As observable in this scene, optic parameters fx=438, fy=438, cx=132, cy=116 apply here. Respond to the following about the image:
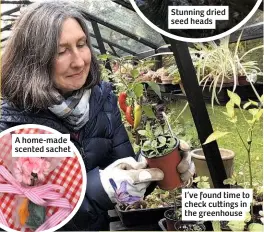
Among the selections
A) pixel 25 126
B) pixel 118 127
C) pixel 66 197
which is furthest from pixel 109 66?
pixel 66 197

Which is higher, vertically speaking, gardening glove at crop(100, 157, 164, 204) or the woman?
the woman

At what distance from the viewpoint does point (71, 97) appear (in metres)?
1.46

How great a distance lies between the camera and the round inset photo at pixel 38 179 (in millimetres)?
1441

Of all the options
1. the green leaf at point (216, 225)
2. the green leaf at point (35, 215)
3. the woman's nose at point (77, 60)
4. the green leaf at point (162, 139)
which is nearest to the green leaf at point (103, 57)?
the woman's nose at point (77, 60)

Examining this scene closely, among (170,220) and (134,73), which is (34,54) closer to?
(134,73)

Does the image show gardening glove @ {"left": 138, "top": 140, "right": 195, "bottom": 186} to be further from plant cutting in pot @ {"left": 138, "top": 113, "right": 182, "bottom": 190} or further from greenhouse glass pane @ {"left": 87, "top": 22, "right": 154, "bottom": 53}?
greenhouse glass pane @ {"left": 87, "top": 22, "right": 154, "bottom": 53}

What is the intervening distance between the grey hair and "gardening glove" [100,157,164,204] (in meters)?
0.31

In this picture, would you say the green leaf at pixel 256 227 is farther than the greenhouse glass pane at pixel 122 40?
No

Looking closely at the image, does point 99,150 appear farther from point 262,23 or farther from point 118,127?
point 262,23

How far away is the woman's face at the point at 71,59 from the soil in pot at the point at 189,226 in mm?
568

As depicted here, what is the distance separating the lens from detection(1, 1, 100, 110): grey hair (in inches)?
53.9

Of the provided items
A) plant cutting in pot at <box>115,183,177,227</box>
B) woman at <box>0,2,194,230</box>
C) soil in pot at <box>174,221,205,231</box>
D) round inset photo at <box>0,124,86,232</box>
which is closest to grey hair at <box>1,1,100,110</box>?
woman at <box>0,2,194,230</box>

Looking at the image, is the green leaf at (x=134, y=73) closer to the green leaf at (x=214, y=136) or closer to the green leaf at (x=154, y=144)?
the green leaf at (x=154, y=144)

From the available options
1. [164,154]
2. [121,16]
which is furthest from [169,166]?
[121,16]
